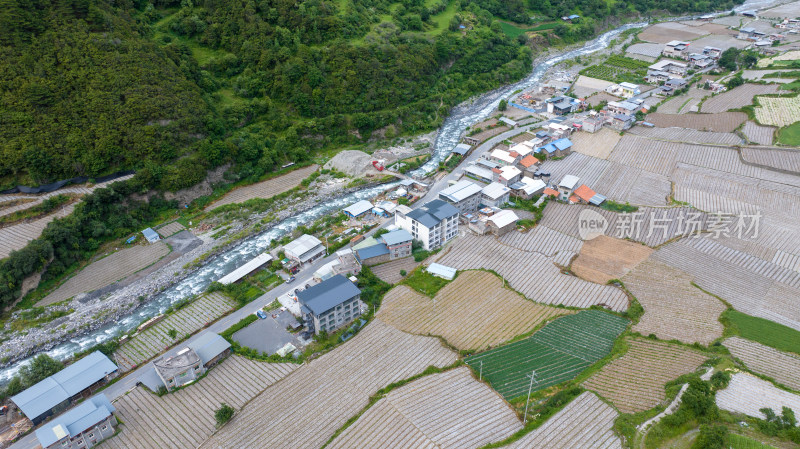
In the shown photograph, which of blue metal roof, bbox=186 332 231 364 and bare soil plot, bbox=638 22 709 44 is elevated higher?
bare soil plot, bbox=638 22 709 44

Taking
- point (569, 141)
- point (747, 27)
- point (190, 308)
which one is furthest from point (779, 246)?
point (747, 27)

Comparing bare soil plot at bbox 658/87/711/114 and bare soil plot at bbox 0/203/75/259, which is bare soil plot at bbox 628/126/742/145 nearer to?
bare soil plot at bbox 658/87/711/114

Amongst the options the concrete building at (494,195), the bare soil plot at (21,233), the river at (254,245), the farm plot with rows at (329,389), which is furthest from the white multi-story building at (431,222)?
the bare soil plot at (21,233)

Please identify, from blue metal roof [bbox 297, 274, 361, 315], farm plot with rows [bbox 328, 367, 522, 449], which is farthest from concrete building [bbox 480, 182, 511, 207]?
farm plot with rows [bbox 328, 367, 522, 449]

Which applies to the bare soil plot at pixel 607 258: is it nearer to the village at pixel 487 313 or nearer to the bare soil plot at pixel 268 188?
the village at pixel 487 313

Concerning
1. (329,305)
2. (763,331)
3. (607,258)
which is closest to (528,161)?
(607,258)

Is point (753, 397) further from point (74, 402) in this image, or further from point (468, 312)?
point (74, 402)
